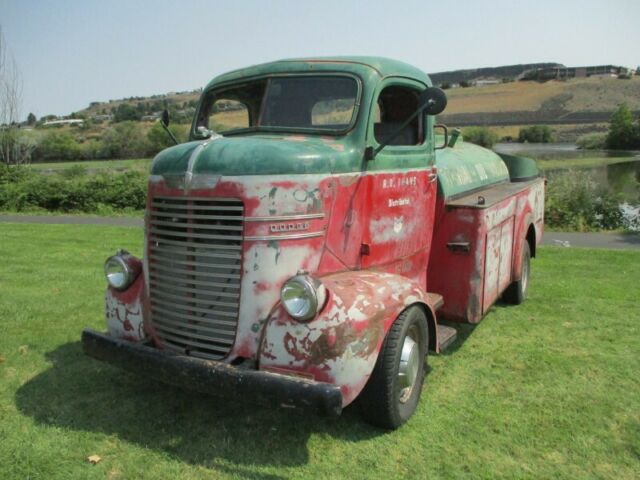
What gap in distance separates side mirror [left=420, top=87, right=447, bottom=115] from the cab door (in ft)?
1.27

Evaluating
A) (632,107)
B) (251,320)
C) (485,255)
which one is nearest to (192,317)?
(251,320)

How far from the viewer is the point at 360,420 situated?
3920 millimetres

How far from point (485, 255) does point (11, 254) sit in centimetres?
842

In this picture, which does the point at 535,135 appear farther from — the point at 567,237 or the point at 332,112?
the point at 332,112

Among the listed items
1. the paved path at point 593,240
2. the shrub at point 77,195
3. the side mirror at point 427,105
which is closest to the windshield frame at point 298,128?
the side mirror at point 427,105

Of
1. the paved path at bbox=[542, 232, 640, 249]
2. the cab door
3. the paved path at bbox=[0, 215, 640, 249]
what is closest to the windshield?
the cab door

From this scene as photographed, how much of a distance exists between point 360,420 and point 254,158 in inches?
74.7

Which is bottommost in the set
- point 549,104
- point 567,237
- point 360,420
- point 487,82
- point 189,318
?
point 567,237

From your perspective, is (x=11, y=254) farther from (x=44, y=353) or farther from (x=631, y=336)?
(x=631, y=336)

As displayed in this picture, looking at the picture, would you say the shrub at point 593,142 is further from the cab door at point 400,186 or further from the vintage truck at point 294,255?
the vintage truck at point 294,255

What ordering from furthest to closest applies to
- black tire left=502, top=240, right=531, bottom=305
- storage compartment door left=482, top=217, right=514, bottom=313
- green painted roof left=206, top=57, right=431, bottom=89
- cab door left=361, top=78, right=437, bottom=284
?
black tire left=502, top=240, right=531, bottom=305 < storage compartment door left=482, top=217, right=514, bottom=313 < green painted roof left=206, top=57, right=431, bottom=89 < cab door left=361, top=78, right=437, bottom=284

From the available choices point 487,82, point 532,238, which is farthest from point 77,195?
point 487,82

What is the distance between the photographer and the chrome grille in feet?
11.7

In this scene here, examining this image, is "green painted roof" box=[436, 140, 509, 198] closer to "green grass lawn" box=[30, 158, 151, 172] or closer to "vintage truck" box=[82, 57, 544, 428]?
"vintage truck" box=[82, 57, 544, 428]
